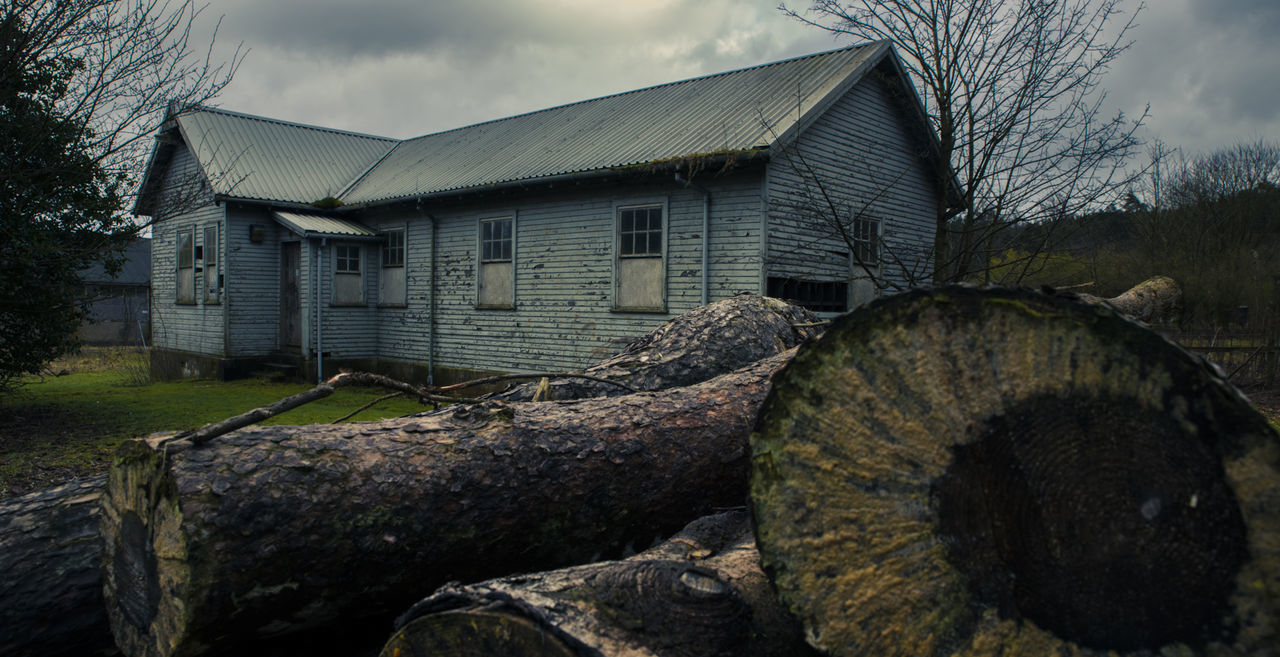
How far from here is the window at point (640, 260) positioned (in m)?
11.2

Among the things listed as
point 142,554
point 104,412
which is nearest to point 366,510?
point 142,554

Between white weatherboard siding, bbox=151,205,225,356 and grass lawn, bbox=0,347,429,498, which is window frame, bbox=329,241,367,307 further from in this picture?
white weatherboard siding, bbox=151,205,225,356

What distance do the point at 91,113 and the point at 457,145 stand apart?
833 cm

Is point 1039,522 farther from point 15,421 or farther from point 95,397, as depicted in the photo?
point 95,397

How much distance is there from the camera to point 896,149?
1290 cm

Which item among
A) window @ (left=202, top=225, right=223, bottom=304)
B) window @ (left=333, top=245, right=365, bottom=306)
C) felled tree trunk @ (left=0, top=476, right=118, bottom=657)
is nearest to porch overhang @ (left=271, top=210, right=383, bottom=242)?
window @ (left=333, top=245, right=365, bottom=306)

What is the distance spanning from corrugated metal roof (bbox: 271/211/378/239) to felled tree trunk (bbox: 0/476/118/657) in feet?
40.7

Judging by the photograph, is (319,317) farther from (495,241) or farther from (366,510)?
(366,510)

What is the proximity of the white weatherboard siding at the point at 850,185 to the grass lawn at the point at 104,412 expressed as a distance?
5794 mm

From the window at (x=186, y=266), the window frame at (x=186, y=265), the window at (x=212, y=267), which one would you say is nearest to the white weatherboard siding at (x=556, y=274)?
the window at (x=212, y=267)

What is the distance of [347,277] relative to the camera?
15.6 metres

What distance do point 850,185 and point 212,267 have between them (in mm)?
13230

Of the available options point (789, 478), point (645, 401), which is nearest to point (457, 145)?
point (645, 401)

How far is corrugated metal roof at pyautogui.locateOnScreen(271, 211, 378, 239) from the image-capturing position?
14.6 m
